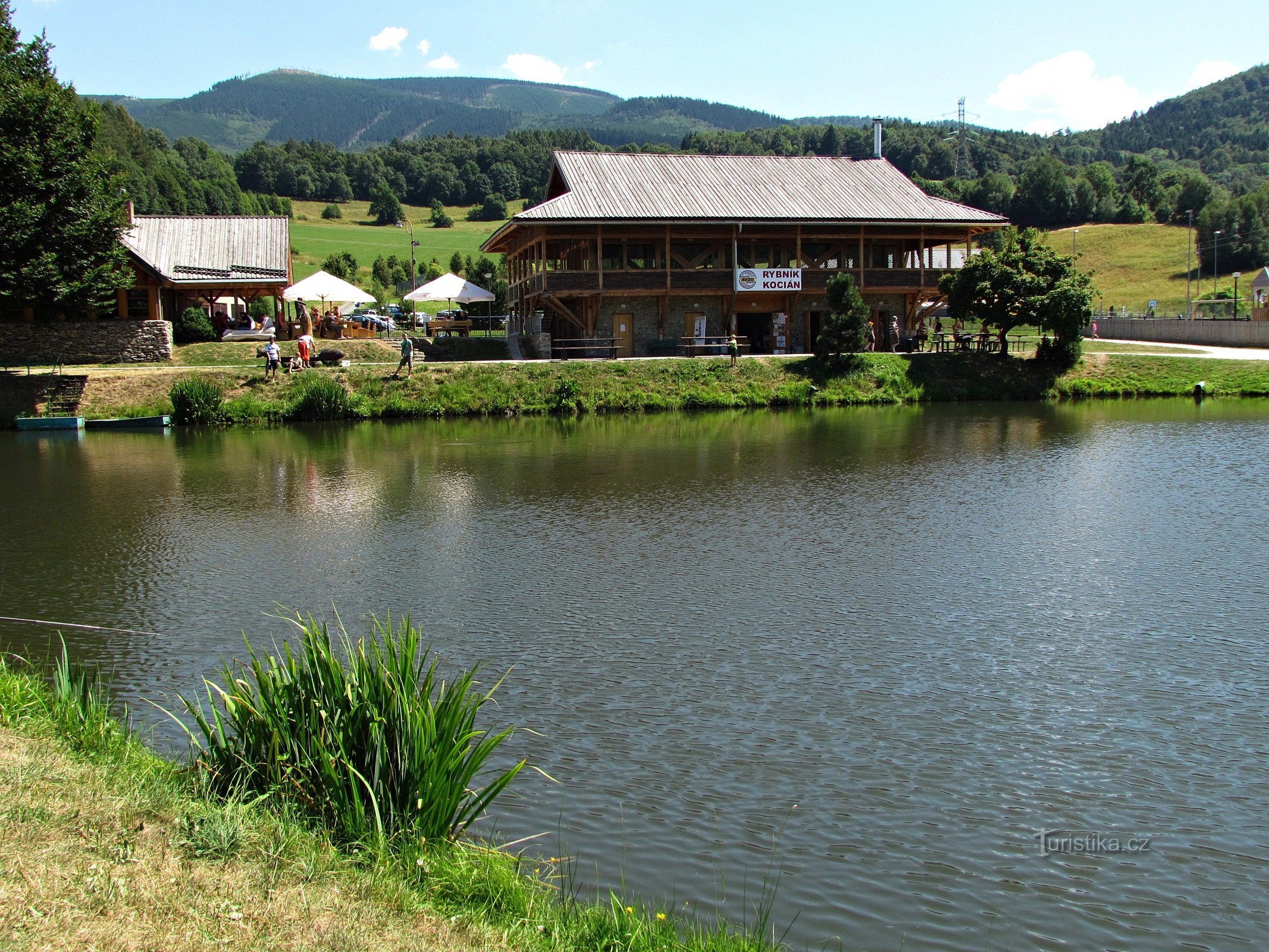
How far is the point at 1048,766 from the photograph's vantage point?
28.5ft

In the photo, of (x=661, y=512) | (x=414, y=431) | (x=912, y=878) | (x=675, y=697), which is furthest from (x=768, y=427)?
(x=912, y=878)

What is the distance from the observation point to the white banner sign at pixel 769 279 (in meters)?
43.6

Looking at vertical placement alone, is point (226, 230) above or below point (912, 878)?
above

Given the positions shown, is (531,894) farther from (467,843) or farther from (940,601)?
(940,601)

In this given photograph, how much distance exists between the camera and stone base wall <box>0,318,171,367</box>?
129ft

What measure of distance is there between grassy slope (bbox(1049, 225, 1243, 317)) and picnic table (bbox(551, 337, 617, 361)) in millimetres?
54501

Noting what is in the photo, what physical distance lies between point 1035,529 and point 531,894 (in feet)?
45.1

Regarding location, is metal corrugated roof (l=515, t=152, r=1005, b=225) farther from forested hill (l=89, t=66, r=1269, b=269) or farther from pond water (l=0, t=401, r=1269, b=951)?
forested hill (l=89, t=66, r=1269, b=269)

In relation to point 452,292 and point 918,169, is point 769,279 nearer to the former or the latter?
point 452,292

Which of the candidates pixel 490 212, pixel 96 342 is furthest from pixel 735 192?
pixel 490 212

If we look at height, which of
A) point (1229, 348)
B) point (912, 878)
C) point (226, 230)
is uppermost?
point (226, 230)

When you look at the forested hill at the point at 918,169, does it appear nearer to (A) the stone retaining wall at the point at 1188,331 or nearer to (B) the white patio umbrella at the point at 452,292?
(A) the stone retaining wall at the point at 1188,331

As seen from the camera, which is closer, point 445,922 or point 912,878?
point 445,922

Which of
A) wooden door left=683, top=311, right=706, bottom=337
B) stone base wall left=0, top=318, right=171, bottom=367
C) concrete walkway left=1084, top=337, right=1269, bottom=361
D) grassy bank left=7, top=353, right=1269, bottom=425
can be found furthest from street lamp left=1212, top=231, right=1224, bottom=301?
stone base wall left=0, top=318, right=171, bottom=367
